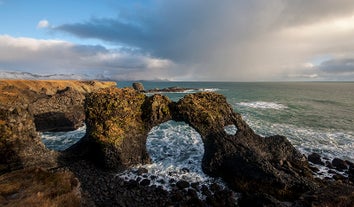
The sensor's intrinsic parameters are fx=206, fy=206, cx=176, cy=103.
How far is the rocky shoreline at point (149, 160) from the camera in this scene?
17.0m

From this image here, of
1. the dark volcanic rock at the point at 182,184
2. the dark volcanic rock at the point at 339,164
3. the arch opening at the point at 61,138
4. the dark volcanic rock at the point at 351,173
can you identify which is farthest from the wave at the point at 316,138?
the arch opening at the point at 61,138

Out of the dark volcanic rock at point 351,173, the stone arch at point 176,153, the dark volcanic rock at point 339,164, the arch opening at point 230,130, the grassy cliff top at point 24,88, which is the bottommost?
the dark volcanic rock at point 351,173

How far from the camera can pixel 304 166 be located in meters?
25.1

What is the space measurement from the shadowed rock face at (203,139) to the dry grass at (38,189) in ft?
26.0

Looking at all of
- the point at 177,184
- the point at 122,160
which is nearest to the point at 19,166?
the point at 122,160

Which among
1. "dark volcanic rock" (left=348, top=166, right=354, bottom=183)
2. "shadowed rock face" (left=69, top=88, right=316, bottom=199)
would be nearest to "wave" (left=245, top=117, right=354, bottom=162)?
"dark volcanic rock" (left=348, top=166, right=354, bottom=183)

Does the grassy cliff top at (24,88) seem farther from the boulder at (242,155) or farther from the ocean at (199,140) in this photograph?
the boulder at (242,155)

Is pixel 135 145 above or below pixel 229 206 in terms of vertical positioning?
above

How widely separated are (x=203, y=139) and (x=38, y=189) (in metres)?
17.6

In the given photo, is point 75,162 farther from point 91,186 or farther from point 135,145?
point 135,145

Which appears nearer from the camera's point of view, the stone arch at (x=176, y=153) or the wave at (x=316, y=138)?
the stone arch at (x=176, y=153)

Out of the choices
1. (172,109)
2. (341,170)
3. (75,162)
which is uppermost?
(172,109)

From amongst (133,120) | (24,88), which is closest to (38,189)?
(133,120)

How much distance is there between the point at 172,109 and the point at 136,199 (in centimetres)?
1233
